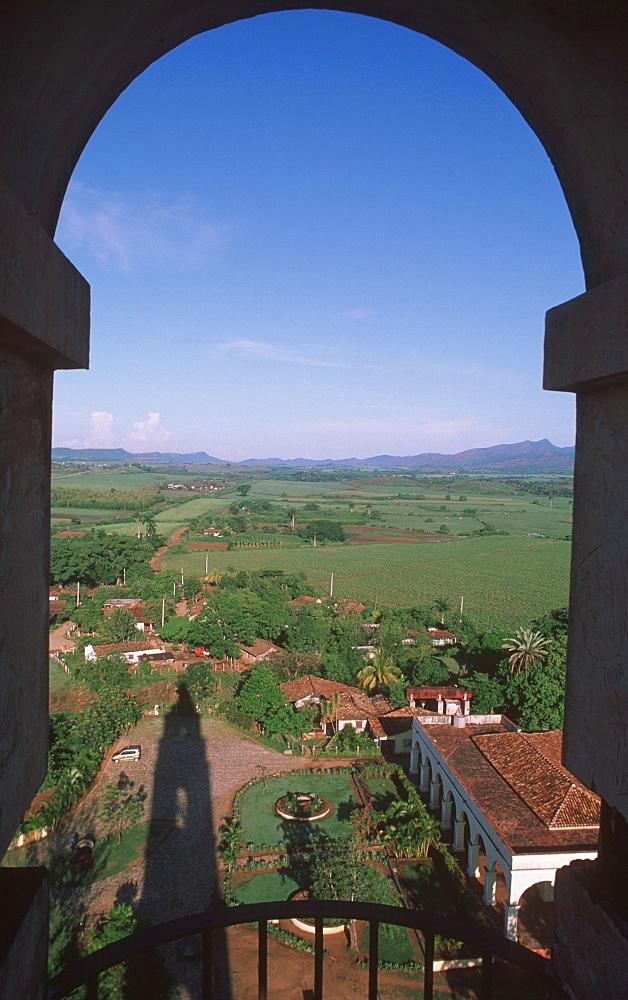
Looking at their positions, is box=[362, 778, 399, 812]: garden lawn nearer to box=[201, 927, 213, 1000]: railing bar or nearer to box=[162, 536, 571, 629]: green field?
box=[201, 927, 213, 1000]: railing bar

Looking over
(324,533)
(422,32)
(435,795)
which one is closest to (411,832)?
(435,795)

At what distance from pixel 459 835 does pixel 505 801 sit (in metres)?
1.45

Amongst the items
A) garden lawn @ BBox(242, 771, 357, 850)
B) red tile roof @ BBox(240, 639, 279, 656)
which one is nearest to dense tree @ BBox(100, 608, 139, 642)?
red tile roof @ BBox(240, 639, 279, 656)

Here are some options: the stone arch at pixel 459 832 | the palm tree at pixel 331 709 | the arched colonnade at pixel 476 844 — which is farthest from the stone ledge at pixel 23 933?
the palm tree at pixel 331 709

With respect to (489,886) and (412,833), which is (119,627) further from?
(489,886)

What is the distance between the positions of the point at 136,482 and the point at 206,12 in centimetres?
13003

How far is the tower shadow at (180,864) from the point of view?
8125 millimetres

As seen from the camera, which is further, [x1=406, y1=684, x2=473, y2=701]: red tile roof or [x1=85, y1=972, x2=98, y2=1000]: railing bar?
[x1=406, y1=684, x2=473, y2=701]: red tile roof

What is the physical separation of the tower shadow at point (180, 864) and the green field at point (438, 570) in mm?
17294

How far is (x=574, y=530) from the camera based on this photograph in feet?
6.27

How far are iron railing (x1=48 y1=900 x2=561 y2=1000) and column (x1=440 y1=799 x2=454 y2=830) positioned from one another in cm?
1057

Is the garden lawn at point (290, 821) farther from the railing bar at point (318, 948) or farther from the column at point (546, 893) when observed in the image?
the railing bar at point (318, 948)

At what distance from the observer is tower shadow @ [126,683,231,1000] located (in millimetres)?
8125

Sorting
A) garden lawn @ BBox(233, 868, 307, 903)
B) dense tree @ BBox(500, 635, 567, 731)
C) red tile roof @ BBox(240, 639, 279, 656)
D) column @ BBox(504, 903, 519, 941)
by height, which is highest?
dense tree @ BBox(500, 635, 567, 731)
